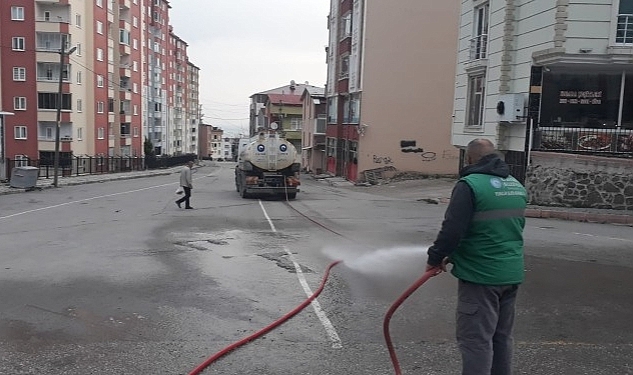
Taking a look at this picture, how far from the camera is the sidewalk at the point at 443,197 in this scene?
16422mm

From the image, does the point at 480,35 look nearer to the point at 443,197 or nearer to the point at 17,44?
the point at 443,197

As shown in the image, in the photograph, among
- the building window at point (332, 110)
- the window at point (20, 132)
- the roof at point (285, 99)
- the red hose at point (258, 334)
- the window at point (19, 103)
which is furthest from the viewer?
the roof at point (285, 99)

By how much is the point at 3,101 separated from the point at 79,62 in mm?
7385

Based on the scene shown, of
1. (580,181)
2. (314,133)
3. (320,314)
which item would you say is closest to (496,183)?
(320,314)

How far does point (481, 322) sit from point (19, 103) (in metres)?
55.5

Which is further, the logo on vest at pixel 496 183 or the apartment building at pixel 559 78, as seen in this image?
the apartment building at pixel 559 78

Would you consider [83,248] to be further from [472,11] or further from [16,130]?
[16,130]

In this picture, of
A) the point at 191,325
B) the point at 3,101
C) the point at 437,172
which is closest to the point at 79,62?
the point at 3,101

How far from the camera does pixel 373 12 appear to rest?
119ft

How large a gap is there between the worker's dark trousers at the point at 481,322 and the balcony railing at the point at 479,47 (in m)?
20.0

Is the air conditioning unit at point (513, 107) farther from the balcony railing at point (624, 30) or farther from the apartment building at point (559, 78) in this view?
the balcony railing at point (624, 30)

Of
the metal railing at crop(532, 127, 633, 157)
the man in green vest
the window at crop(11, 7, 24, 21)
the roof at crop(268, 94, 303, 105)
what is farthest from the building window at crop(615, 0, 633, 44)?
the roof at crop(268, 94, 303, 105)

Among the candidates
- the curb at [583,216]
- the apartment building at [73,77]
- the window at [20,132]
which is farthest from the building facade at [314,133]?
the curb at [583,216]

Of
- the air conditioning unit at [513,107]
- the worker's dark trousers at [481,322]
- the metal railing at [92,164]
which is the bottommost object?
the metal railing at [92,164]
